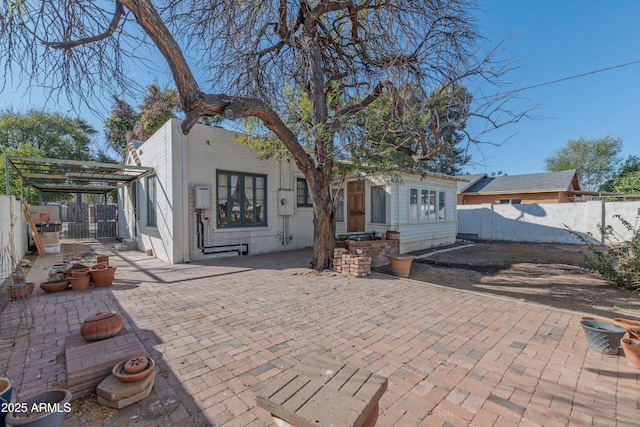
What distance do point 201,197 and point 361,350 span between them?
6.62 meters

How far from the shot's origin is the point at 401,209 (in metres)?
10.8

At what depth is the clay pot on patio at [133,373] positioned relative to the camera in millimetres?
2271

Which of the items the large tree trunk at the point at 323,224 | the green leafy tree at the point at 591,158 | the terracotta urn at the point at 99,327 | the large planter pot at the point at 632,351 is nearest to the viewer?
the large planter pot at the point at 632,351

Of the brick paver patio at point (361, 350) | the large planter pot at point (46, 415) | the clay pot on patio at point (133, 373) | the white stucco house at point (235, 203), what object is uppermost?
the white stucco house at point (235, 203)

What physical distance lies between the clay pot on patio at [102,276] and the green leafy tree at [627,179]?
28779mm

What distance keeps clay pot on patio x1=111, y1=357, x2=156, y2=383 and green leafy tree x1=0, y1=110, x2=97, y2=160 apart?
24.3 m

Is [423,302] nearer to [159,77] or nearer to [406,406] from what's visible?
[406,406]

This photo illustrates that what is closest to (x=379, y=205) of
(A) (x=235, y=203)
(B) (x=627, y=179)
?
(A) (x=235, y=203)

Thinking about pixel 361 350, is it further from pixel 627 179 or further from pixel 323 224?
pixel 627 179

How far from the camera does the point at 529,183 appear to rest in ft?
66.0

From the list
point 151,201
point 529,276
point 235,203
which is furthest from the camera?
point 151,201

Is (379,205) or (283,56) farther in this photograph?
(379,205)

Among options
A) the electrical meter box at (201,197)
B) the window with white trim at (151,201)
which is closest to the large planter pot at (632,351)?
the electrical meter box at (201,197)

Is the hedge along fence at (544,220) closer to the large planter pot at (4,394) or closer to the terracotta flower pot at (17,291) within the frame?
the large planter pot at (4,394)
